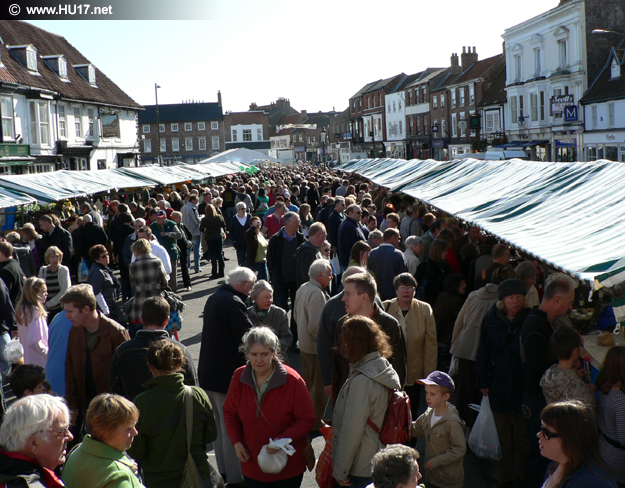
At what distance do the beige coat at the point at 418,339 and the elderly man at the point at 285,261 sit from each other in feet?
11.0

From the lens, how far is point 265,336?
156 inches

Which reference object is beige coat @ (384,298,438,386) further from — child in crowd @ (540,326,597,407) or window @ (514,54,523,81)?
window @ (514,54,523,81)

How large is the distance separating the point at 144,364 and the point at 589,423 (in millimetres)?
2959

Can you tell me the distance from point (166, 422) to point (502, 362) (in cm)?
266

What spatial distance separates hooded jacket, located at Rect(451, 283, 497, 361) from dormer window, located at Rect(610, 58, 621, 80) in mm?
33484

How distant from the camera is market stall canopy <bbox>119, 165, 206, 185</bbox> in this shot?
22141mm

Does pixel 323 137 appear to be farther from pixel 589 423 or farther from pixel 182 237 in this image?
pixel 589 423

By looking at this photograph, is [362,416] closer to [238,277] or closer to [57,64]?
[238,277]

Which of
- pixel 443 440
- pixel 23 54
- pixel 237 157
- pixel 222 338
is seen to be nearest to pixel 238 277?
pixel 222 338

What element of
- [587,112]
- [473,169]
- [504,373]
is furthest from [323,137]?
[504,373]

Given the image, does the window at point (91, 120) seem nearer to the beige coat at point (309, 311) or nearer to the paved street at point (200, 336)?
the paved street at point (200, 336)

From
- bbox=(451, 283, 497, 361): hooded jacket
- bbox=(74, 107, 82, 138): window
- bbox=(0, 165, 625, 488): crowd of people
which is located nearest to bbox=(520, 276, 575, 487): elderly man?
bbox=(0, 165, 625, 488): crowd of people

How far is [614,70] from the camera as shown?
112 feet

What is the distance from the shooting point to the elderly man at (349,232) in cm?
1003
